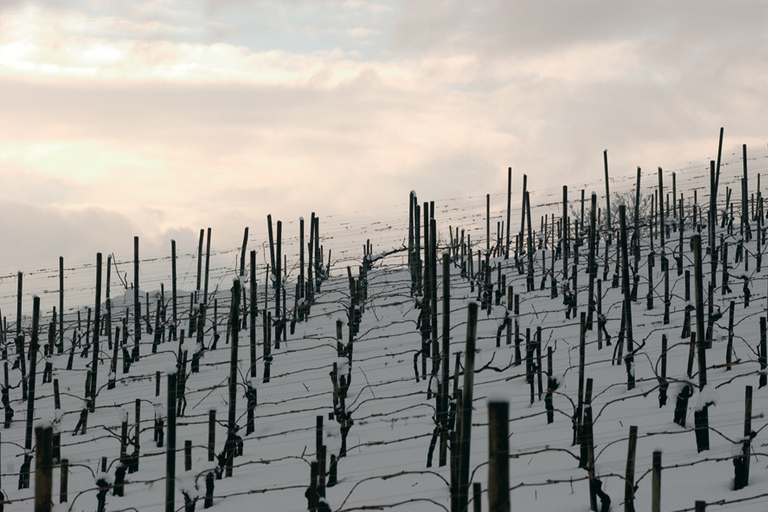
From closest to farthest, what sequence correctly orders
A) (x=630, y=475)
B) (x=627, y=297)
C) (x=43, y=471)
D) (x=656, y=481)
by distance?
(x=43, y=471) → (x=656, y=481) → (x=630, y=475) → (x=627, y=297)

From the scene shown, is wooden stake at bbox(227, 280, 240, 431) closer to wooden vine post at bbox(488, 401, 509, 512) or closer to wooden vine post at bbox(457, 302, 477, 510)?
wooden vine post at bbox(457, 302, 477, 510)

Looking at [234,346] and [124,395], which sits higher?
[234,346]

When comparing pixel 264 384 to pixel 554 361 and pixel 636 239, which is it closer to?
pixel 554 361

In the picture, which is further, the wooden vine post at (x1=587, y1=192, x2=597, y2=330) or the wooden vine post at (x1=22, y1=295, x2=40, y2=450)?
the wooden vine post at (x1=587, y1=192, x2=597, y2=330)

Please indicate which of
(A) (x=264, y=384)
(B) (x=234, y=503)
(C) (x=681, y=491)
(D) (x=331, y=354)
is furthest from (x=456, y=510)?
(D) (x=331, y=354)

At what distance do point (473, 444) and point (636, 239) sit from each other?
9924 millimetres

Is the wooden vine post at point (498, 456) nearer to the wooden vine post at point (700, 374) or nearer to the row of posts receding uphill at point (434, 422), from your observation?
the row of posts receding uphill at point (434, 422)

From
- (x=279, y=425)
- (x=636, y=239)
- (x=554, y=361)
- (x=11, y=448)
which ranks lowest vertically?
(x=11, y=448)

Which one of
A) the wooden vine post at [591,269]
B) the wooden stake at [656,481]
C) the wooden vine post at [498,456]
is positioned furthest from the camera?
the wooden vine post at [591,269]

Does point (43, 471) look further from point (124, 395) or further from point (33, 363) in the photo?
point (124, 395)

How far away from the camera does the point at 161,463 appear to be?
9109 mm

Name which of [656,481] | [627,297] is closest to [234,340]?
[656,481]

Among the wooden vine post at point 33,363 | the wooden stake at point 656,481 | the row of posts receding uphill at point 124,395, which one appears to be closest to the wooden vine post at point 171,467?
the row of posts receding uphill at point 124,395

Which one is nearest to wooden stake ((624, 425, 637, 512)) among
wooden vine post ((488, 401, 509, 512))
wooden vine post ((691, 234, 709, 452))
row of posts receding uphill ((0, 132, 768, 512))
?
row of posts receding uphill ((0, 132, 768, 512))
